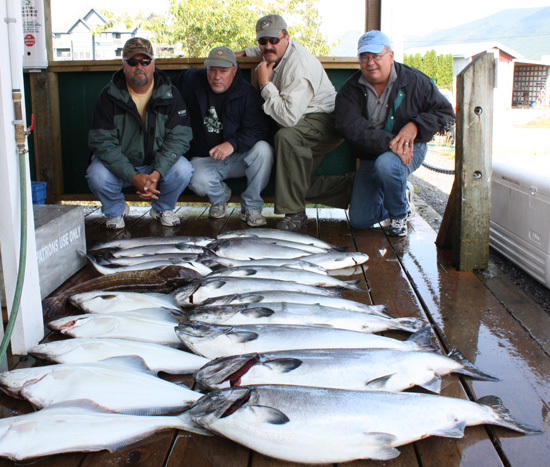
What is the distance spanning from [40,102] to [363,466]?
526cm

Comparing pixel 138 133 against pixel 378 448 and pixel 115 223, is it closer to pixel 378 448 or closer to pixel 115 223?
pixel 115 223

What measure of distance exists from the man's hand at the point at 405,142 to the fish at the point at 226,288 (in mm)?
1731

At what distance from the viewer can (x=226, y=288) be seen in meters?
3.16

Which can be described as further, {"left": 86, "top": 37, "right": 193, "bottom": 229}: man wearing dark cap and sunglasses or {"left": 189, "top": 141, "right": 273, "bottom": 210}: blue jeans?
{"left": 189, "top": 141, "right": 273, "bottom": 210}: blue jeans

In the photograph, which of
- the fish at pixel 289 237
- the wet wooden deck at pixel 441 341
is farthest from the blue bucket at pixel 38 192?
the fish at pixel 289 237

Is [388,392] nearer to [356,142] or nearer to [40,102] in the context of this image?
[356,142]

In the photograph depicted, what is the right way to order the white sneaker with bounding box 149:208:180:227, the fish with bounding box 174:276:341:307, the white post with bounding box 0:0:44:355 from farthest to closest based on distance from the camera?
1. the white sneaker with bounding box 149:208:180:227
2. the fish with bounding box 174:276:341:307
3. the white post with bounding box 0:0:44:355

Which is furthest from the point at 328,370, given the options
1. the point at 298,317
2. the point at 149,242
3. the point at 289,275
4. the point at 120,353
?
the point at 149,242

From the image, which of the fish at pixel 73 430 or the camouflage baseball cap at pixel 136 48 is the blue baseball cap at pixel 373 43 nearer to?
the camouflage baseball cap at pixel 136 48

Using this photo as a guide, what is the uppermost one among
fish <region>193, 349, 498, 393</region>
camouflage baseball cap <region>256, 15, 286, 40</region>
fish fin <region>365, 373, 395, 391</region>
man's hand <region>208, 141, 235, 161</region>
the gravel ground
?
camouflage baseball cap <region>256, 15, 286, 40</region>

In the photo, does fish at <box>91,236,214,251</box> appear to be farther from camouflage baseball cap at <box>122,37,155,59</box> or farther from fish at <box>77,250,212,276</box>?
camouflage baseball cap at <box>122,37,155,59</box>

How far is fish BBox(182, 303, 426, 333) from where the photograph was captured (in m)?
2.72

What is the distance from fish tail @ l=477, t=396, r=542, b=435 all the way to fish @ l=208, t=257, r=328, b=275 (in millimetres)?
1767

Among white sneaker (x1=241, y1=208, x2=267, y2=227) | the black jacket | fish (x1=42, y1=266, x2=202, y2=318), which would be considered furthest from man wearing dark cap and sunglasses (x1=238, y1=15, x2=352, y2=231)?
fish (x1=42, y1=266, x2=202, y2=318)
